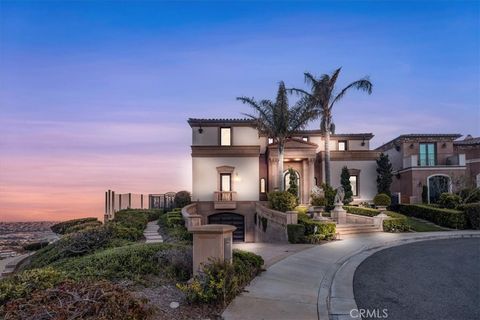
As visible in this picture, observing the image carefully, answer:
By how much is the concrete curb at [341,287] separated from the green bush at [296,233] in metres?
3.29

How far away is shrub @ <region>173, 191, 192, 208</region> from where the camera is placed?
Result: 3401 centimetres

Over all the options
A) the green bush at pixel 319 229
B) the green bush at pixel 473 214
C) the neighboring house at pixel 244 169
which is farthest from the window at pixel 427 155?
the green bush at pixel 319 229

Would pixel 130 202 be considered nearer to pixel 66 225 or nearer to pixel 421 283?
pixel 66 225

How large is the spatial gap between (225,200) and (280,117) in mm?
8816

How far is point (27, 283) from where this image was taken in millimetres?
6598

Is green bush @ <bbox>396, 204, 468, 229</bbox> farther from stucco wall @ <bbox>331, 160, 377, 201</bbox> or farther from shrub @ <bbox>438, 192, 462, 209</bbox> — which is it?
stucco wall @ <bbox>331, 160, 377, 201</bbox>

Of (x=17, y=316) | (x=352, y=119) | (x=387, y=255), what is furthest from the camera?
(x=352, y=119)

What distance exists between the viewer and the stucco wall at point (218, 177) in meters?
31.7

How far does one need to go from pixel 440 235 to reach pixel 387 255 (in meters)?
8.37

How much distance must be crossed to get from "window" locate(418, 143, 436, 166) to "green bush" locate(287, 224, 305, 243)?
2539cm

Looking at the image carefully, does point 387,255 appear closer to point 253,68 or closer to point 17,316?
point 253,68

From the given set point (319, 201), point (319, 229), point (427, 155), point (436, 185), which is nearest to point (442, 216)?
point (319, 201)

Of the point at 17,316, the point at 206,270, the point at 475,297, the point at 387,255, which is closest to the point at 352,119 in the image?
the point at 387,255

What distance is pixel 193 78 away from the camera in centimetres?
1842
